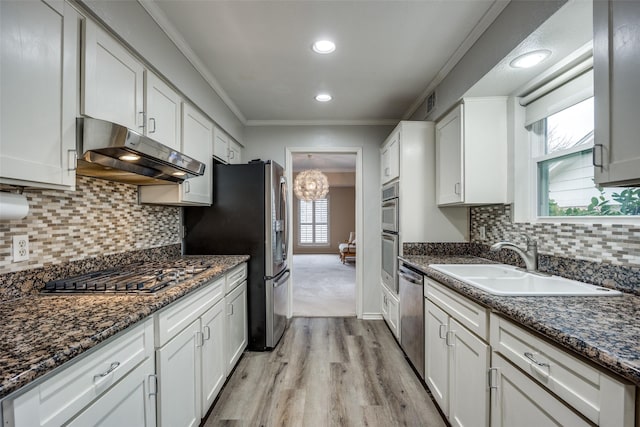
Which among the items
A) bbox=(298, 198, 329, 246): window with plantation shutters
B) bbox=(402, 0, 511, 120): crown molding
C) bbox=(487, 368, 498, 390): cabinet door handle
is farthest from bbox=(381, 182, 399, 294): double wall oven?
bbox=(298, 198, 329, 246): window with plantation shutters

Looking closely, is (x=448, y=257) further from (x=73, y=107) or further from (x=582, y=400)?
(x=73, y=107)

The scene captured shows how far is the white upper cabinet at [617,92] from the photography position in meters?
0.92

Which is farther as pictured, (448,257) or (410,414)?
(448,257)

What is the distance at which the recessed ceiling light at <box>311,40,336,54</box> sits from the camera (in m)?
2.04

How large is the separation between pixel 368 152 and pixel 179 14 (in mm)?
2440

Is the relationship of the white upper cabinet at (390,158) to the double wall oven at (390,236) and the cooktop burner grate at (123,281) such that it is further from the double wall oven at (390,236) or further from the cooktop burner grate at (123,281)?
the cooktop burner grate at (123,281)

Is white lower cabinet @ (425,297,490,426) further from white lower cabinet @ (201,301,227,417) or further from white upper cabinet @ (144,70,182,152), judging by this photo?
white upper cabinet @ (144,70,182,152)

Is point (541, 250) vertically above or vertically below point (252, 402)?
above

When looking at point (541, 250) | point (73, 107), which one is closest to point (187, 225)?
point (73, 107)

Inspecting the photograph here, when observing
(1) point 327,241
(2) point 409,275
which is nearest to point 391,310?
(2) point 409,275

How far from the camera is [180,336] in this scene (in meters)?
1.46

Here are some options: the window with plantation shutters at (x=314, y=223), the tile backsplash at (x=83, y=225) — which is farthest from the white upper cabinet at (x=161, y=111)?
the window with plantation shutters at (x=314, y=223)

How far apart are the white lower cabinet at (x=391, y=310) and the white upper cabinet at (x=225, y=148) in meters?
2.18

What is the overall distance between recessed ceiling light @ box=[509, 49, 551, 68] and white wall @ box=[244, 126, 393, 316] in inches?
78.7
